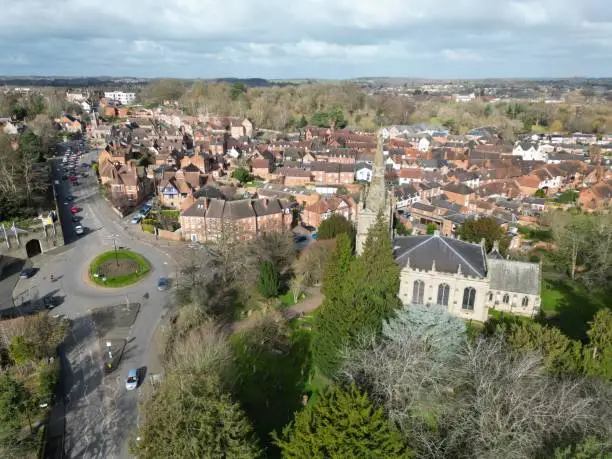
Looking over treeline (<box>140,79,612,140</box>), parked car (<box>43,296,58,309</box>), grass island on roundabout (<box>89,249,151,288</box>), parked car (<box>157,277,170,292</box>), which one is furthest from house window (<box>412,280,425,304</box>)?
treeline (<box>140,79,612,140</box>)

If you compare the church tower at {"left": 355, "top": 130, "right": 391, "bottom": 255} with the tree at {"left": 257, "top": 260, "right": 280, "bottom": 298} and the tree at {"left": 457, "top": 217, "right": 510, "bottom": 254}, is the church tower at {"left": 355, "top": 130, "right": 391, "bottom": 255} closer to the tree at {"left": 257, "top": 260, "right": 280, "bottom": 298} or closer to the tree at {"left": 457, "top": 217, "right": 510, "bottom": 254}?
the tree at {"left": 257, "top": 260, "right": 280, "bottom": 298}

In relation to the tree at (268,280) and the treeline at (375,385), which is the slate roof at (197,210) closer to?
the tree at (268,280)

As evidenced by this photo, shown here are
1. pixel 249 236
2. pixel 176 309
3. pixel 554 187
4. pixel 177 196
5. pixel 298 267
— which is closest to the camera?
pixel 176 309

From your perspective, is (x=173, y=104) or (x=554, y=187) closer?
(x=554, y=187)

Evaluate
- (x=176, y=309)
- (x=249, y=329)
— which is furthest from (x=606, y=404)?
(x=176, y=309)

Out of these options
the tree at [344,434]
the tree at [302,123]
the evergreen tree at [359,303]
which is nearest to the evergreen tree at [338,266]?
the evergreen tree at [359,303]

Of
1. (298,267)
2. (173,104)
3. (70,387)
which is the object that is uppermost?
(173,104)

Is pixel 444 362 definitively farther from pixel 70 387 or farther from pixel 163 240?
pixel 163 240

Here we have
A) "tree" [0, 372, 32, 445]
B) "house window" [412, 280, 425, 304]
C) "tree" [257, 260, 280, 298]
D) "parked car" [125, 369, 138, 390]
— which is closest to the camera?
"tree" [0, 372, 32, 445]
